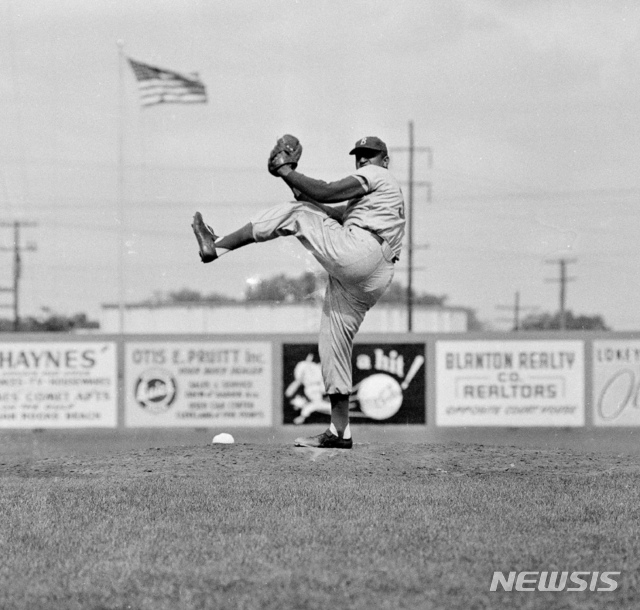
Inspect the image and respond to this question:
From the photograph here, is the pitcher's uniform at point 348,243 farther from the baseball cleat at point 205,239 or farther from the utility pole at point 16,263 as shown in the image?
the utility pole at point 16,263

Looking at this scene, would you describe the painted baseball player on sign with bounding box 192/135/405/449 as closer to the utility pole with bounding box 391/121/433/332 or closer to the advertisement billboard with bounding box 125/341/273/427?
the advertisement billboard with bounding box 125/341/273/427

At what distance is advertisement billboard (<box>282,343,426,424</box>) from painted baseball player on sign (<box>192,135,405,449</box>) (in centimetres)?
858

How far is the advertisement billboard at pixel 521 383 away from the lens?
15672 millimetres

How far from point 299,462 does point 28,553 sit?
3.33 meters

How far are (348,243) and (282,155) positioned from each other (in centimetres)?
73

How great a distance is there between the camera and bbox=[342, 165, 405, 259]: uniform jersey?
6.25 metres

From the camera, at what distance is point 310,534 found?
499 centimetres

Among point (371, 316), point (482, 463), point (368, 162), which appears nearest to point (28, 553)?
point (368, 162)

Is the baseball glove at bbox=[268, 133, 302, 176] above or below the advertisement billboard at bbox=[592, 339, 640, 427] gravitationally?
above

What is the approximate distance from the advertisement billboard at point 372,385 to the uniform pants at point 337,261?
8648 mm

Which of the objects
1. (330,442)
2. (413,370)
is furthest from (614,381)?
(330,442)

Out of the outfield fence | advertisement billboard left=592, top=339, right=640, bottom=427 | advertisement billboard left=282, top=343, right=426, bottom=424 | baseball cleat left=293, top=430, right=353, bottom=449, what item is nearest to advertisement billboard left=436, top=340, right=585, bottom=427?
the outfield fence

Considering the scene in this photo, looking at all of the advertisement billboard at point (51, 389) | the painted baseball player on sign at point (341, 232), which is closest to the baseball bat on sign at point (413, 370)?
the advertisement billboard at point (51, 389)

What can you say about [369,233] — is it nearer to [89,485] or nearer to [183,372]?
[89,485]
